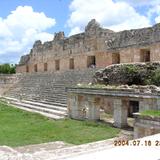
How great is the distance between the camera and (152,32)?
733 inches

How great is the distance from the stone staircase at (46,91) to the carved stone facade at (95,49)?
1.88 m

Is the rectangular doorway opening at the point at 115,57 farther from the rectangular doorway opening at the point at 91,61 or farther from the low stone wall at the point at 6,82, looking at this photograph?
the low stone wall at the point at 6,82

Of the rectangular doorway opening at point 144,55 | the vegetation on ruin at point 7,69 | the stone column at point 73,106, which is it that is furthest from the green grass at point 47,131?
the vegetation on ruin at point 7,69

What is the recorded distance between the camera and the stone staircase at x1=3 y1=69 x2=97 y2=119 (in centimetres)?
1789

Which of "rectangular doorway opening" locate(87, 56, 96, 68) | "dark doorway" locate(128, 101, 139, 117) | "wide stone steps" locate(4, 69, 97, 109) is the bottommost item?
"dark doorway" locate(128, 101, 139, 117)

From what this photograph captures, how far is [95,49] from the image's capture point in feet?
75.9

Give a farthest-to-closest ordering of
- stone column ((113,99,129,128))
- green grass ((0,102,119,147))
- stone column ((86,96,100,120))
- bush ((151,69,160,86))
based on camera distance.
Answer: bush ((151,69,160,86)), stone column ((86,96,100,120)), stone column ((113,99,129,128)), green grass ((0,102,119,147))

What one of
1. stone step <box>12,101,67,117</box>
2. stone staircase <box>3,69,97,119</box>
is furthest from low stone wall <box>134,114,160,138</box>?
stone step <box>12,101,67,117</box>

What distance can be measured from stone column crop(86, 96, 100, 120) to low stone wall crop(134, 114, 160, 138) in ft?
15.3

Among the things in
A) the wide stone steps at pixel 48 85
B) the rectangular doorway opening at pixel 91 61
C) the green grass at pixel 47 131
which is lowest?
the green grass at pixel 47 131

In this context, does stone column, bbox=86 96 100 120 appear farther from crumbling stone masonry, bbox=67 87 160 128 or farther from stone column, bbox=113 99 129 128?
stone column, bbox=113 99 129 128

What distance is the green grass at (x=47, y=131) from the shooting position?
1097 centimetres

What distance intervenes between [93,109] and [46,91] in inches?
333

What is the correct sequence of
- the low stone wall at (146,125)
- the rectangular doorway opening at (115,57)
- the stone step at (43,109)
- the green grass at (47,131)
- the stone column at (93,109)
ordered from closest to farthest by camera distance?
the low stone wall at (146,125) → the green grass at (47,131) → the stone column at (93,109) → the stone step at (43,109) → the rectangular doorway opening at (115,57)
